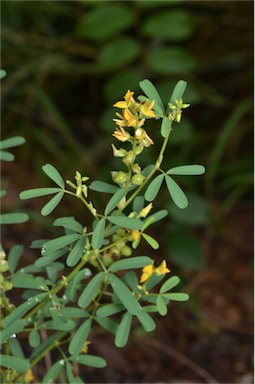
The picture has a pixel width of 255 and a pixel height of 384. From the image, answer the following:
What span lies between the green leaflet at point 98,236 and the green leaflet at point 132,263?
5 centimetres

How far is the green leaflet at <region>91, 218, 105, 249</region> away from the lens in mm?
700

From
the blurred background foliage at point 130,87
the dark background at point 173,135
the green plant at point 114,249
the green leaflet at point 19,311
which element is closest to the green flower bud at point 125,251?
the green plant at point 114,249

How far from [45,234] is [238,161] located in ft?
1.79

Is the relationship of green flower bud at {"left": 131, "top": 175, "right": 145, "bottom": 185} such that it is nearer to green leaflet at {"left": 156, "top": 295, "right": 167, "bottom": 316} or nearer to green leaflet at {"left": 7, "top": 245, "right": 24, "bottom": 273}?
green leaflet at {"left": 156, "top": 295, "right": 167, "bottom": 316}

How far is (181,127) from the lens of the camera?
5.67 ft

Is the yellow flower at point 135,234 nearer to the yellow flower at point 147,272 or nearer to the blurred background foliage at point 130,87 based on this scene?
the yellow flower at point 147,272

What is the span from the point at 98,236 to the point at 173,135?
104 centimetres

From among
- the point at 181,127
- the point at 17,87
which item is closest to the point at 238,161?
the point at 181,127

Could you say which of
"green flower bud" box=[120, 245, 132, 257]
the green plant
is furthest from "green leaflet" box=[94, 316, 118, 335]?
"green flower bud" box=[120, 245, 132, 257]

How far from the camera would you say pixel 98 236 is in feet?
2.31

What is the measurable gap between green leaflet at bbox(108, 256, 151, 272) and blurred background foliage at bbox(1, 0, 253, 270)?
0.94 m

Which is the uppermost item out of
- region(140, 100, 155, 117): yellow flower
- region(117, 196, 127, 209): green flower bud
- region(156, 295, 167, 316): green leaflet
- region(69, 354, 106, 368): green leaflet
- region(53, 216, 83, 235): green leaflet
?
region(140, 100, 155, 117): yellow flower

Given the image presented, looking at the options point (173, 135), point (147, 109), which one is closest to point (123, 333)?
point (147, 109)

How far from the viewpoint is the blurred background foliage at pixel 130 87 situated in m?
1.77
